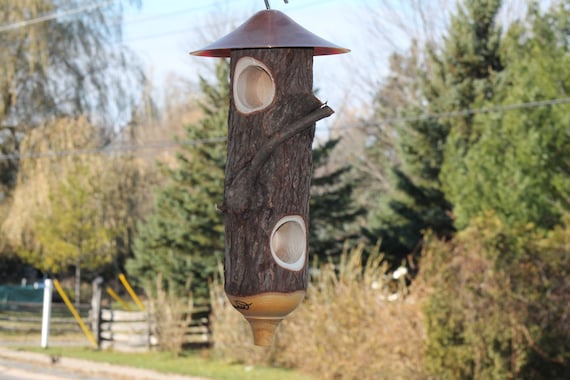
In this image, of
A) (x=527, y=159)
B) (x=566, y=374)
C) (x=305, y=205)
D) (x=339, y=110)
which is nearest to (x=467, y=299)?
(x=566, y=374)

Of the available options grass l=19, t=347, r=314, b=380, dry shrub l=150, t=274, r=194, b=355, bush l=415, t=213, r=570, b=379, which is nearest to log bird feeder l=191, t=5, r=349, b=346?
bush l=415, t=213, r=570, b=379

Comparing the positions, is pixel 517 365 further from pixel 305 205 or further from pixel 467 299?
pixel 305 205

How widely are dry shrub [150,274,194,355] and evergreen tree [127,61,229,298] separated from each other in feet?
4.55

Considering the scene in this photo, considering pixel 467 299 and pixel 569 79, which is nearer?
pixel 467 299

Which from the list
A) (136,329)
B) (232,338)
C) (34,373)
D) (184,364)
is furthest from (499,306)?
(136,329)

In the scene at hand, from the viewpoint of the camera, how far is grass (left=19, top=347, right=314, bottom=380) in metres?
15.9

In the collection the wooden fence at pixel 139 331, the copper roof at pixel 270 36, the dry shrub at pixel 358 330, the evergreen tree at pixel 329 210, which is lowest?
the wooden fence at pixel 139 331

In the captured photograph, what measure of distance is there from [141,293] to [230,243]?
34.6 m

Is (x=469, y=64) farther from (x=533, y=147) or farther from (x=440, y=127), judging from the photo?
(x=533, y=147)

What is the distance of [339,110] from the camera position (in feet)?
105

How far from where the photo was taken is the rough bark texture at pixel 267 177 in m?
3.42

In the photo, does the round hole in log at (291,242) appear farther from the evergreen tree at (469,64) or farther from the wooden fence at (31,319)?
the wooden fence at (31,319)

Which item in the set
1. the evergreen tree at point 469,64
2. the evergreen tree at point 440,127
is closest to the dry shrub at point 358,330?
the evergreen tree at point 440,127

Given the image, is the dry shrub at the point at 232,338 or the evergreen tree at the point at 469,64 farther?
the evergreen tree at the point at 469,64
